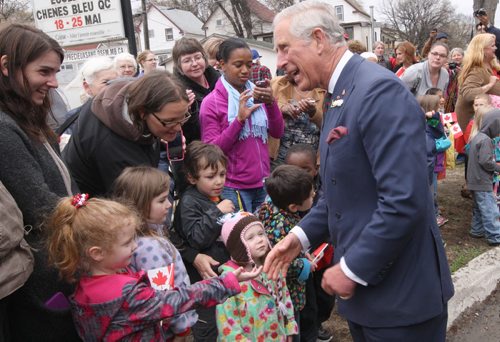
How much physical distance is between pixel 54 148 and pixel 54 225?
0.44 meters

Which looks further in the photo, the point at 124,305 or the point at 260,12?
the point at 260,12

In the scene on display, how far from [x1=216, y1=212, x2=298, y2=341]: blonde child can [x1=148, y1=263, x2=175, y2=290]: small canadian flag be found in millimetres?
499

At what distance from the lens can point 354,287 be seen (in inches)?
74.9

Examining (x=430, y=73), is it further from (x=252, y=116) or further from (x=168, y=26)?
(x=168, y=26)

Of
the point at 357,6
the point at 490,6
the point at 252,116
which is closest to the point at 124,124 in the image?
the point at 252,116

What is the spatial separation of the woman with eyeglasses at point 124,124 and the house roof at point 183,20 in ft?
176

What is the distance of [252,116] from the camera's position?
4.02 meters

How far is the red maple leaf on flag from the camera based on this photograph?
232 centimetres

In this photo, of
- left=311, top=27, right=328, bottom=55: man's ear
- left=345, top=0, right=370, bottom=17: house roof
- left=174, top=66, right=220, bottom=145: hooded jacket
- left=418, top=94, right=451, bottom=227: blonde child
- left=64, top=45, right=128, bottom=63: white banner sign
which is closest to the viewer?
left=311, top=27, right=328, bottom=55: man's ear

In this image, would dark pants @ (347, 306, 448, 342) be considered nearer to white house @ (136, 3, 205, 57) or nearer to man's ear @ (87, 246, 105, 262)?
man's ear @ (87, 246, 105, 262)

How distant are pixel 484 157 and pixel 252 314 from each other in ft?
13.3

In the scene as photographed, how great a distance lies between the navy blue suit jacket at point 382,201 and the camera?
1.74 meters

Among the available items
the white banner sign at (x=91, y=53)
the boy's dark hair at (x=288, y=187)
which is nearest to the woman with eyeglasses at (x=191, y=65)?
the boy's dark hair at (x=288, y=187)

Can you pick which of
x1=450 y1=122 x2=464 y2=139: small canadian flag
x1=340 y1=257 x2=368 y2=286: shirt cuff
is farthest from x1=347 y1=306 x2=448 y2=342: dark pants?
x1=450 y1=122 x2=464 y2=139: small canadian flag
